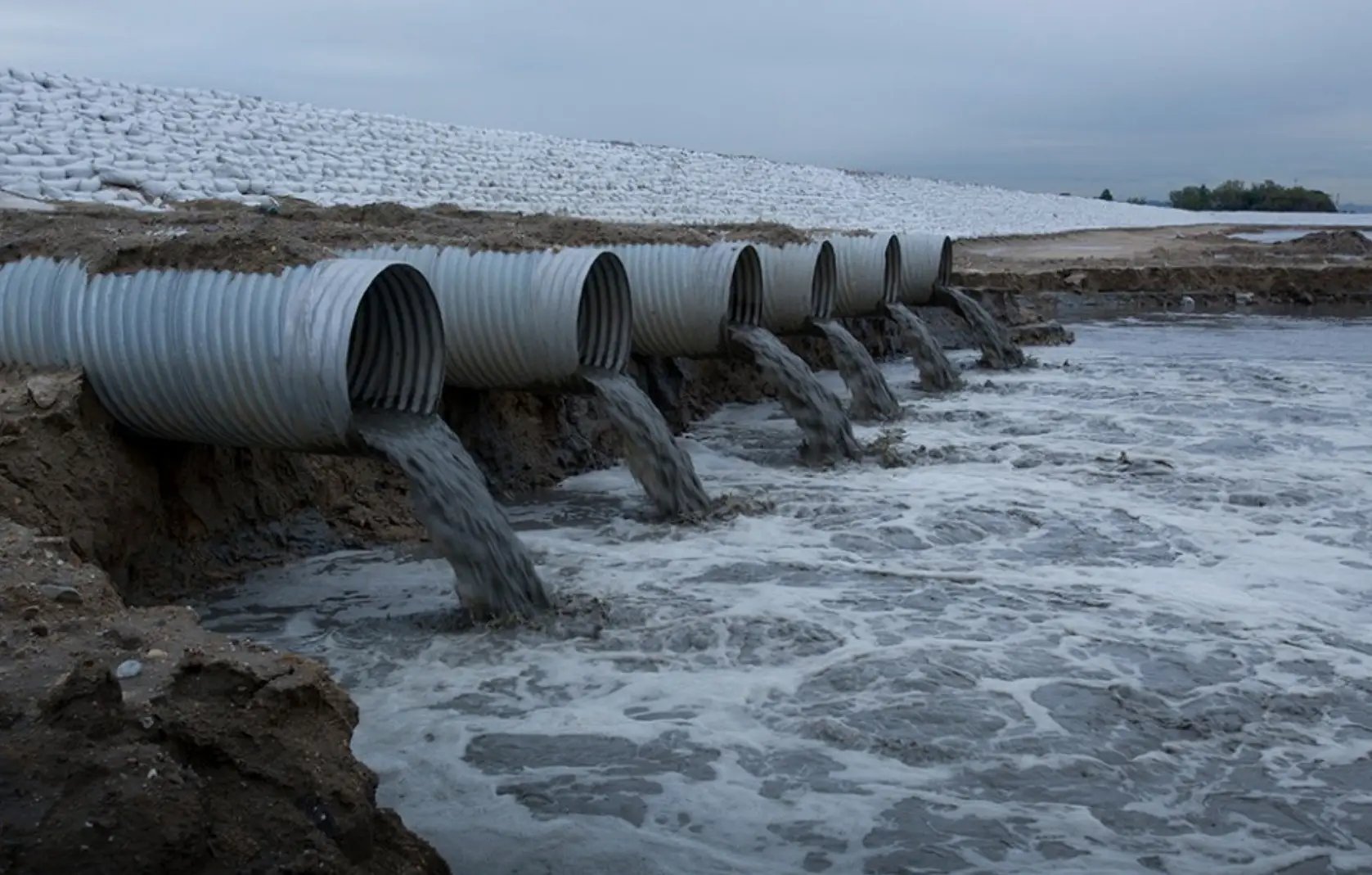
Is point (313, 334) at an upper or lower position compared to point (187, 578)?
upper

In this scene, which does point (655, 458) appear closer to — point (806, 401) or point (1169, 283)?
point (806, 401)

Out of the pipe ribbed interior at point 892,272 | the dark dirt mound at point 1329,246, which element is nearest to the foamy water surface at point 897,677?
the pipe ribbed interior at point 892,272

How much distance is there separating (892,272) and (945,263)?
189 centimetres

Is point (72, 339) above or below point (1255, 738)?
above

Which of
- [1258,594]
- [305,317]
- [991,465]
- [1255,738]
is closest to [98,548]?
[305,317]

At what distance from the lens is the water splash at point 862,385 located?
1150 cm

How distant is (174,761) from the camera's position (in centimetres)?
278

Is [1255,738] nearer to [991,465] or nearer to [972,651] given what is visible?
[972,651]

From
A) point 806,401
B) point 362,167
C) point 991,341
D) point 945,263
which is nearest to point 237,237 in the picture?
→ point 806,401

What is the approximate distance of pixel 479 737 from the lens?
4484mm

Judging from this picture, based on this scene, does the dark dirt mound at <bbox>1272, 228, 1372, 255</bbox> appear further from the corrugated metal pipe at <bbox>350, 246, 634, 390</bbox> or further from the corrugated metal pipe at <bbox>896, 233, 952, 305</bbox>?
the corrugated metal pipe at <bbox>350, 246, 634, 390</bbox>

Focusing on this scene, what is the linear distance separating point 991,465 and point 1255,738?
187 inches

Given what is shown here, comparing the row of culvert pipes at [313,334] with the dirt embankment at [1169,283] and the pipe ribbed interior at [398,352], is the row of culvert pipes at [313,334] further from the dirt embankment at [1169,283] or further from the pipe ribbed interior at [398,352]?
the dirt embankment at [1169,283]

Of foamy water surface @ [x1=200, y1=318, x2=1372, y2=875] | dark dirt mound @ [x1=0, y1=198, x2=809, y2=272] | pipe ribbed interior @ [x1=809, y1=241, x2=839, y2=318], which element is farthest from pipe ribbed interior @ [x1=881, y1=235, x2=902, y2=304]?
foamy water surface @ [x1=200, y1=318, x2=1372, y2=875]
